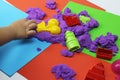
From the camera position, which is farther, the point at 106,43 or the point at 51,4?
the point at 51,4

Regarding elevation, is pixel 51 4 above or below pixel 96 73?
above

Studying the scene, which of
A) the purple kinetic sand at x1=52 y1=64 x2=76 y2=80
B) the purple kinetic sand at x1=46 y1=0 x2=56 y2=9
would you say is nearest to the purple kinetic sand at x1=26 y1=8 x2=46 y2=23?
the purple kinetic sand at x1=46 y1=0 x2=56 y2=9

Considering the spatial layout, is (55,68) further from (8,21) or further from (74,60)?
(8,21)

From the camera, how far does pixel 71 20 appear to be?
2.25ft

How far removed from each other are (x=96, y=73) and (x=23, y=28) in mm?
239

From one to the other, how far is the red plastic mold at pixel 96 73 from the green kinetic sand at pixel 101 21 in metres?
0.05

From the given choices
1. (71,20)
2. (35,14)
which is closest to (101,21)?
(71,20)

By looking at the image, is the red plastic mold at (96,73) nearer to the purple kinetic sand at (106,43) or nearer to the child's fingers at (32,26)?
the purple kinetic sand at (106,43)

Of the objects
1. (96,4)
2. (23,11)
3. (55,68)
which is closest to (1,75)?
(55,68)

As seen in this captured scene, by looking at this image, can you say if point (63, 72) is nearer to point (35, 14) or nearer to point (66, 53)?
point (66, 53)

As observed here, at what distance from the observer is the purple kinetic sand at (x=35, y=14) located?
2.32 ft

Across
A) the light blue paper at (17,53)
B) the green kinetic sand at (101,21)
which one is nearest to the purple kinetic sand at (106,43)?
the green kinetic sand at (101,21)

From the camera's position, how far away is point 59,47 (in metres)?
0.64

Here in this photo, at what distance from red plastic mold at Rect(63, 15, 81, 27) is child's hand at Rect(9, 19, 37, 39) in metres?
0.09
